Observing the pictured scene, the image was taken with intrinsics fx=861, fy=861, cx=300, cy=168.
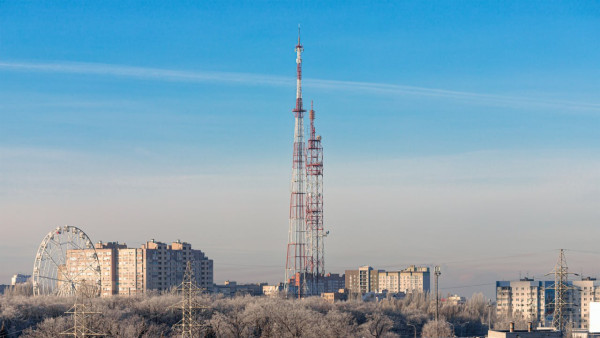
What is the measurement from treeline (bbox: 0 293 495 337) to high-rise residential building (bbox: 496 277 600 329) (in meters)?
29.4

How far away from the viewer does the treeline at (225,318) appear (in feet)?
228

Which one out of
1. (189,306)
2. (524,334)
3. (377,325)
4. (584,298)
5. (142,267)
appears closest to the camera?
Answer: (189,306)

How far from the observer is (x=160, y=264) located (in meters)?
124

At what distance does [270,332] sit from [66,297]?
22448 millimetres

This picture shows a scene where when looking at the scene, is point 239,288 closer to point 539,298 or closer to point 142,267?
point 142,267

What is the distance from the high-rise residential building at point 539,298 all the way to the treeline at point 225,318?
29.4 m

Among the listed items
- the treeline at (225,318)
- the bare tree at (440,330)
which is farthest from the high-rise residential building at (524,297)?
the bare tree at (440,330)

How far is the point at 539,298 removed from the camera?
13588 cm

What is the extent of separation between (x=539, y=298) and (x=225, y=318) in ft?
237

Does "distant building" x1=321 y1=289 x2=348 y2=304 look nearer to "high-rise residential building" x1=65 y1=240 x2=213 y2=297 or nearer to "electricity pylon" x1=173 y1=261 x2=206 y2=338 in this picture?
"high-rise residential building" x1=65 y1=240 x2=213 y2=297

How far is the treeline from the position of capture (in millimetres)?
69375

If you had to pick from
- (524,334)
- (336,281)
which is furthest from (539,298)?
(524,334)

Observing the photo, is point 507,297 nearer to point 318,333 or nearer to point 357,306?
point 357,306

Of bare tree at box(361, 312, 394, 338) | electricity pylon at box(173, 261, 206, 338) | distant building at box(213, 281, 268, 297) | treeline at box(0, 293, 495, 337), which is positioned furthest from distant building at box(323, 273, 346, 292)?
electricity pylon at box(173, 261, 206, 338)
